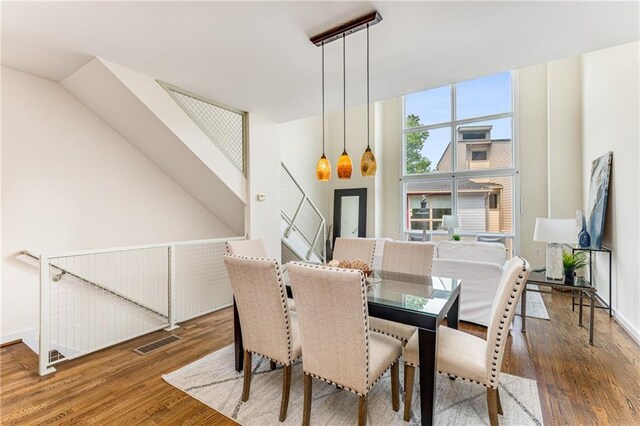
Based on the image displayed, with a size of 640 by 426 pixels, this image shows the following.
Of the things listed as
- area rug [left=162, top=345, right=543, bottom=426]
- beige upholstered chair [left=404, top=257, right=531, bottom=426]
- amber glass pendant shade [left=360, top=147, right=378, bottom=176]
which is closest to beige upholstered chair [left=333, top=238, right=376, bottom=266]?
amber glass pendant shade [left=360, top=147, right=378, bottom=176]

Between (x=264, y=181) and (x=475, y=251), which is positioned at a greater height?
(x=264, y=181)

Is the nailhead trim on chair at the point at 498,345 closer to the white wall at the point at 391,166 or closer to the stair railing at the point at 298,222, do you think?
the stair railing at the point at 298,222

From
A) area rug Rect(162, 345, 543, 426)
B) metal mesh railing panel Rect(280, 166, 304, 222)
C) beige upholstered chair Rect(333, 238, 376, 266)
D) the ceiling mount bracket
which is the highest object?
the ceiling mount bracket

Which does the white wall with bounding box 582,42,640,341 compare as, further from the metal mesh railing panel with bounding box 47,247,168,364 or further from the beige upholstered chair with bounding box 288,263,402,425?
the metal mesh railing panel with bounding box 47,247,168,364

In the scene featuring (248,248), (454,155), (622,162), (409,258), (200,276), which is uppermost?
(454,155)

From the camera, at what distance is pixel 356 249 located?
322cm

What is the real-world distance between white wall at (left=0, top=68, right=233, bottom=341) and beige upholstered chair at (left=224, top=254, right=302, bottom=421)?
2612 mm

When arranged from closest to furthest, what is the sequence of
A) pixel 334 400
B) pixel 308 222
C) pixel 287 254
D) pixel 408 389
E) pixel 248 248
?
pixel 408 389 → pixel 334 400 → pixel 248 248 → pixel 287 254 → pixel 308 222

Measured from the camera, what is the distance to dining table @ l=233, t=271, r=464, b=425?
65.4 inches

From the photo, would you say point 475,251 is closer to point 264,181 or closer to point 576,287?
point 576,287

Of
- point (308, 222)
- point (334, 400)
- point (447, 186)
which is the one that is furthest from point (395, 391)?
point (447, 186)

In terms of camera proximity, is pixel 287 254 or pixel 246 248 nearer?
pixel 246 248

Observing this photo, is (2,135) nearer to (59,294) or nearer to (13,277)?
(13,277)

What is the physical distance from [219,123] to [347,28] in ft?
7.44
